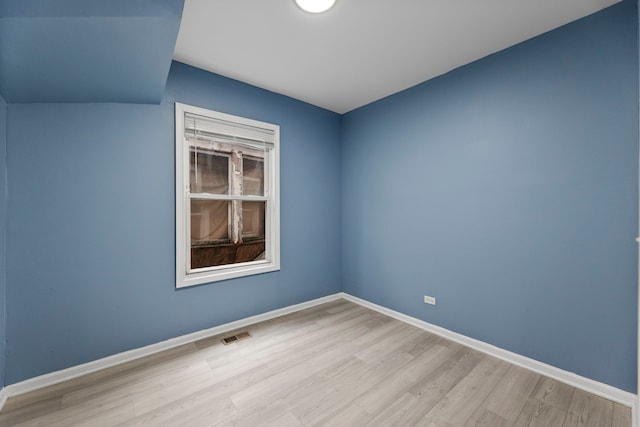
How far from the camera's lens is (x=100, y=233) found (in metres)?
2.08

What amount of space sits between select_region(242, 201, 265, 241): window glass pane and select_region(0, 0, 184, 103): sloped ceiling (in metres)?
1.69

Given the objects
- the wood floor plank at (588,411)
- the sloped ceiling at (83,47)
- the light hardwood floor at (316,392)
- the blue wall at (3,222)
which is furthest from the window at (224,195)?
the wood floor plank at (588,411)

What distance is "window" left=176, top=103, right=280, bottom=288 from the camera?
8.11 ft

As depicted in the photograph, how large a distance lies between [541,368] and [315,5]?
10.1ft

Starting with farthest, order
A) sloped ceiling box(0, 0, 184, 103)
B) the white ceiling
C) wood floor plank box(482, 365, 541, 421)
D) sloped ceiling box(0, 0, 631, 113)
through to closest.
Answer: the white ceiling < wood floor plank box(482, 365, 541, 421) < sloped ceiling box(0, 0, 631, 113) < sloped ceiling box(0, 0, 184, 103)

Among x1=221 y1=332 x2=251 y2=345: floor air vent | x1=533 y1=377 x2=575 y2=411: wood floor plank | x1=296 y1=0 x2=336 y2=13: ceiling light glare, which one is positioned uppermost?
x1=296 y1=0 x2=336 y2=13: ceiling light glare

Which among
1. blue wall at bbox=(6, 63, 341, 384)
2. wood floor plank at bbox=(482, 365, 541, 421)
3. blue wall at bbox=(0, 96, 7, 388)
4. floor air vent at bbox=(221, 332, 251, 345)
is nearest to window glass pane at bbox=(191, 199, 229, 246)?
blue wall at bbox=(6, 63, 341, 384)

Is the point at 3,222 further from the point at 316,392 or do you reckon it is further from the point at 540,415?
the point at 540,415

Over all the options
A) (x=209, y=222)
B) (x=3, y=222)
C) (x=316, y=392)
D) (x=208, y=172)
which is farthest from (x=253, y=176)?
(x=316, y=392)

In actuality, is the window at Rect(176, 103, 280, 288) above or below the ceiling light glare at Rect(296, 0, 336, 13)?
below

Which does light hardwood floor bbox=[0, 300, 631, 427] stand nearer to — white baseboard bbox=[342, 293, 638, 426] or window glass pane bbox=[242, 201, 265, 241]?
white baseboard bbox=[342, 293, 638, 426]

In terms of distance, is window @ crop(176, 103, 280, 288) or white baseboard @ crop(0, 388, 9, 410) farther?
window @ crop(176, 103, 280, 288)

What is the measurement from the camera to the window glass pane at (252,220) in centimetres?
329

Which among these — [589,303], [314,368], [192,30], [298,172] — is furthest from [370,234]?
[192,30]
